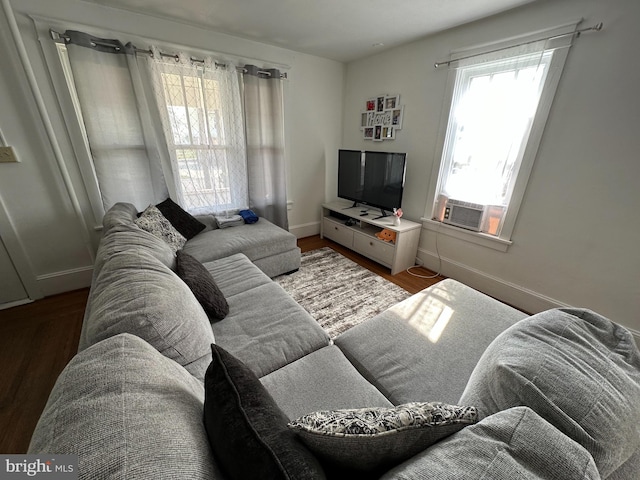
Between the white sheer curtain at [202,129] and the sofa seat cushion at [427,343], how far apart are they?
2329mm

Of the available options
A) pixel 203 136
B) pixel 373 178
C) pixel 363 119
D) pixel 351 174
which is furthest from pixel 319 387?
pixel 363 119

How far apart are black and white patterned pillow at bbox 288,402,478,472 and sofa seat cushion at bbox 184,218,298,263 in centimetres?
186

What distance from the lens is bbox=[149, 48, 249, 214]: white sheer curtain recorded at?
7.87ft

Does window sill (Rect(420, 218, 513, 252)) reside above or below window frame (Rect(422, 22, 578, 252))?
below

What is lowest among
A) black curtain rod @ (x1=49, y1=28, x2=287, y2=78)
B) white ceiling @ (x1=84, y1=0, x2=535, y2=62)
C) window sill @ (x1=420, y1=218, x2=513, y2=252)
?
window sill @ (x1=420, y1=218, x2=513, y2=252)

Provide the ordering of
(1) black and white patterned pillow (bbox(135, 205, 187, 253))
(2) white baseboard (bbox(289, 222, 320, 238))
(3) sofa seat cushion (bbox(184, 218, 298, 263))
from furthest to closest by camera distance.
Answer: (2) white baseboard (bbox(289, 222, 320, 238)) < (3) sofa seat cushion (bbox(184, 218, 298, 263)) < (1) black and white patterned pillow (bbox(135, 205, 187, 253))

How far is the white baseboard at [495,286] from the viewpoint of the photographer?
2158 millimetres

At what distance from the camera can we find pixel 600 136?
1714mm

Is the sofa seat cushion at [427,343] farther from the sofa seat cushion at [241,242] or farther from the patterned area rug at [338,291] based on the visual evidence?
the sofa seat cushion at [241,242]

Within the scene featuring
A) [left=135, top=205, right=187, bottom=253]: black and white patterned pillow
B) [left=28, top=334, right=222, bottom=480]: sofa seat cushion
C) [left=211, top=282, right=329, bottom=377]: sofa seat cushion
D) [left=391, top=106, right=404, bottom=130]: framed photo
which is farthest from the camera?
[left=391, top=106, right=404, bottom=130]: framed photo

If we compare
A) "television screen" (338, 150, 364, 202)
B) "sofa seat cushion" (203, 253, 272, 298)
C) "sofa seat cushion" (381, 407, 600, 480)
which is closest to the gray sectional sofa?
"sofa seat cushion" (381, 407, 600, 480)

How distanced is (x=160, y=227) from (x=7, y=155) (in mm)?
1205

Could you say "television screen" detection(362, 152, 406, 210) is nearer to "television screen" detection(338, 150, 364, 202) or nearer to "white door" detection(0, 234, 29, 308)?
"television screen" detection(338, 150, 364, 202)

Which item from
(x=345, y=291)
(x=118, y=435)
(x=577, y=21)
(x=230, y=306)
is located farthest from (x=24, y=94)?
(x=577, y=21)
